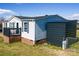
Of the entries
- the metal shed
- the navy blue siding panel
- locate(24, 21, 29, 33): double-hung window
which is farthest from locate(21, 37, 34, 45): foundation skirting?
the navy blue siding panel

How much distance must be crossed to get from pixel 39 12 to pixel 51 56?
1.79 metres

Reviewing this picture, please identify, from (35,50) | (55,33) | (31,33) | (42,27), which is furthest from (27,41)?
(55,33)

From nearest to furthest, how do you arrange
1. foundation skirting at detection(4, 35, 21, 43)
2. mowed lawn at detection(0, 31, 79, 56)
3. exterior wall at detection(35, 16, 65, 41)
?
mowed lawn at detection(0, 31, 79, 56) < exterior wall at detection(35, 16, 65, 41) < foundation skirting at detection(4, 35, 21, 43)

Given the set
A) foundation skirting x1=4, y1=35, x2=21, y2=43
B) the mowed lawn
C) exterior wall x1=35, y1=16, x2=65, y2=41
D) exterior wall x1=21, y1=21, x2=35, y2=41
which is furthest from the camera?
Answer: foundation skirting x1=4, y1=35, x2=21, y2=43

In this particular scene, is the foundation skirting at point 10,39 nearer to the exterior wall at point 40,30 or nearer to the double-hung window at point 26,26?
the double-hung window at point 26,26

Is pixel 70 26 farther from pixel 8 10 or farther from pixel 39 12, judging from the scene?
pixel 8 10

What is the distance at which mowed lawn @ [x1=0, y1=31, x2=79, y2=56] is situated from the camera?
30.8ft

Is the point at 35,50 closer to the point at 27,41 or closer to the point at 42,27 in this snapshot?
the point at 27,41

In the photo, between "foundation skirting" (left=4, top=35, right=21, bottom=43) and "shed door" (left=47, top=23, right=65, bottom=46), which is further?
"foundation skirting" (left=4, top=35, right=21, bottom=43)

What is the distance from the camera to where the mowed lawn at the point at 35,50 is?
30.8 feet

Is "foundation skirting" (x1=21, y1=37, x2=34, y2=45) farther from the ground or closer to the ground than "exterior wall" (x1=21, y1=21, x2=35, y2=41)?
closer to the ground

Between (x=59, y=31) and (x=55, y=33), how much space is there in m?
0.18

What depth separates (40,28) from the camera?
32.2 feet

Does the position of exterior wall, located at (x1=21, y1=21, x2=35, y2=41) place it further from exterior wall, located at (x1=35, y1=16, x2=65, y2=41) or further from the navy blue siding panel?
the navy blue siding panel
